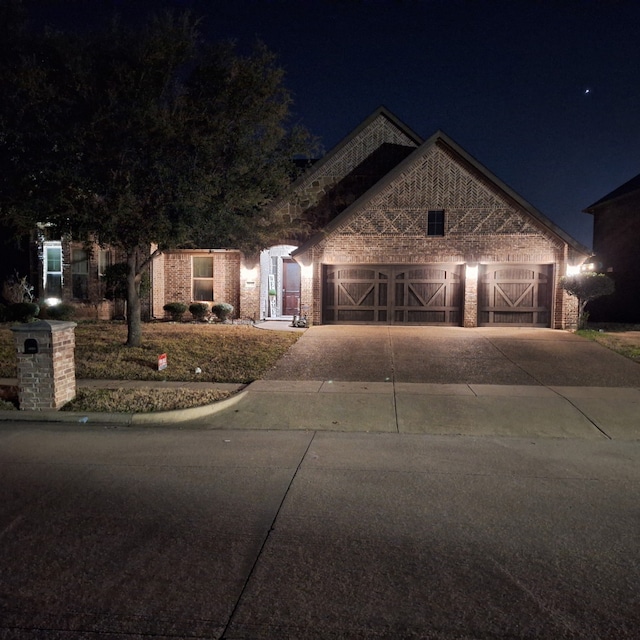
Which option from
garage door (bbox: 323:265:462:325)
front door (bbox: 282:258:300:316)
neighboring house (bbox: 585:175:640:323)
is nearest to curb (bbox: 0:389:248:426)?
garage door (bbox: 323:265:462:325)

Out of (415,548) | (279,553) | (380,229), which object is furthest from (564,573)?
A: (380,229)

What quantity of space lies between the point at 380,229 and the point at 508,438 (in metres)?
12.2

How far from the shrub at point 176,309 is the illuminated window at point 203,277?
0.98 m

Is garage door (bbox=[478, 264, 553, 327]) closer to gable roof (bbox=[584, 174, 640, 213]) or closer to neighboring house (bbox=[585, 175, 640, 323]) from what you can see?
neighboring house (bbox=[585, 175, 640, 323])

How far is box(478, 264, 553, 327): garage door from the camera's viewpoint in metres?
18.5

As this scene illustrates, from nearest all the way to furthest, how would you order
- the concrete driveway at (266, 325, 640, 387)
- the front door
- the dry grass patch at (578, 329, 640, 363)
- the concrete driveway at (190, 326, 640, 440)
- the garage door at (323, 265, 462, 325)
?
the concrete driveway at (190, 326, 640, 440) → the concrete driveway at (266, 325, 640, 387) → the dry grass patch at (578, 329, 640, 363) → the garage door at (323, 265, 462, 325) → the front door

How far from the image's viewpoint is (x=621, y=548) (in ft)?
13.1

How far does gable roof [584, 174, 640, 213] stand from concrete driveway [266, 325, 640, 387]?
11.9 meters

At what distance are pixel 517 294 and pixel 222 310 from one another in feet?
34.0

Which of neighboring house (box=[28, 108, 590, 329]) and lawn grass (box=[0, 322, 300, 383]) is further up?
neighboring house (box=[28, 108, 590, 329])

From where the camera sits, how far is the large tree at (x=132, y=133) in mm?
11281

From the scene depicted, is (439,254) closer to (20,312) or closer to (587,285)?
(587,285)

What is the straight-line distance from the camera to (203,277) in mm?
20891

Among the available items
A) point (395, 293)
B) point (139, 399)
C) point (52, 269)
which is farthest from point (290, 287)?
point (139, 399)
